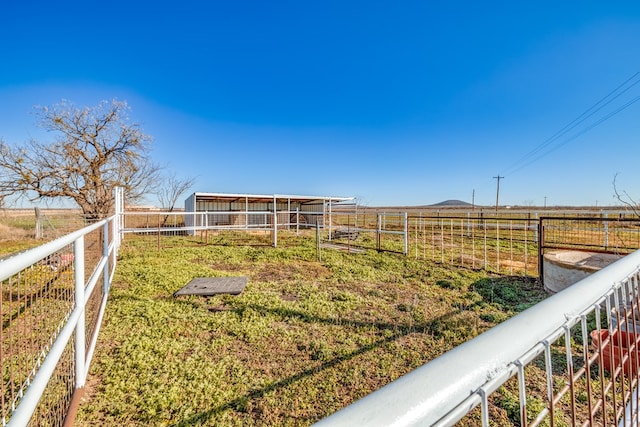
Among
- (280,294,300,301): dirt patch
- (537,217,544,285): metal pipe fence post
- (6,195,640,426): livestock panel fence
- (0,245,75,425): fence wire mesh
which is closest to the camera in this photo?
(6,195,640,426): livestock panel fence

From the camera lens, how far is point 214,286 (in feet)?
13.9

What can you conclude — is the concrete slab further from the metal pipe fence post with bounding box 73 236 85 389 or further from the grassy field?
the metal pipe fence post with bounding box 73 236 85 389

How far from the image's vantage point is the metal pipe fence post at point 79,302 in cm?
171

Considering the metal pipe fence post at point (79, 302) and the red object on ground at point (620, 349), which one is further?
the metal pipe fence post at point (79, 302)

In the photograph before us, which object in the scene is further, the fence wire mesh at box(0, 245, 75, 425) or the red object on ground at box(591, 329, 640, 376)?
the fence wire mesh at box(0, 245, 75, 425)

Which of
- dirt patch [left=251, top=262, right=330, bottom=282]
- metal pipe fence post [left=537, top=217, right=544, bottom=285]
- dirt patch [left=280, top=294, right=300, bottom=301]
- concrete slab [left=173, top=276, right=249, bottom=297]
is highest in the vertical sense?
metal pipe fence post [left=537, top=217, right=544, bottom=285]

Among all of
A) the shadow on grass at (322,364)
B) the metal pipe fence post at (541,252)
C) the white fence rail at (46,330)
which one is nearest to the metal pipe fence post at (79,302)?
the white fence rail at (46,330)

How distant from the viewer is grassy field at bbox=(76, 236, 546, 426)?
1883 millimetres

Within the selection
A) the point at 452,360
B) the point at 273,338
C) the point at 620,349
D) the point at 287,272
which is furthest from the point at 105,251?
the point at 620,349

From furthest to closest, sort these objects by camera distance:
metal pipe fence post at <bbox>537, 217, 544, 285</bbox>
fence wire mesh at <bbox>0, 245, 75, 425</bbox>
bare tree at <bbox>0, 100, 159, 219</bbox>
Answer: bare tree at <bbox>0, 100, 159, 219</bbox> < metal pipe fence post at <bbox>537, 217, 544, 285</bbox> < fence wire mesh at <bbox>0, 245, 75, 425</bbox>

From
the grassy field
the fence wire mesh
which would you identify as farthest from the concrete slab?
the fence wire mesh

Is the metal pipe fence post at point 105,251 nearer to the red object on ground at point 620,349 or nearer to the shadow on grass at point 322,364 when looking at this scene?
the shadow on grass at point 322,364

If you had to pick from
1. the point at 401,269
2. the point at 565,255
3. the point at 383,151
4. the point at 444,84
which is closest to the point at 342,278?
the point at 401,269

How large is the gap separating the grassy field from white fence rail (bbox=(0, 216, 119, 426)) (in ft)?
1.04
